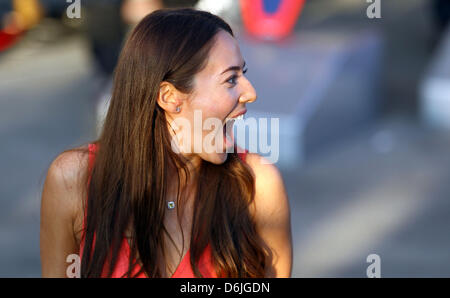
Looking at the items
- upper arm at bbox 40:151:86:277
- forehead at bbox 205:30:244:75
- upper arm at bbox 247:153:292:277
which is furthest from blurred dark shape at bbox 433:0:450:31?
upper arm at bbox 40:151:86:277

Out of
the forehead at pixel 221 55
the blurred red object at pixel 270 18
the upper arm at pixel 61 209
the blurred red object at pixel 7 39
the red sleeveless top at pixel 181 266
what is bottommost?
the red sleeveless top at pixel 181 266

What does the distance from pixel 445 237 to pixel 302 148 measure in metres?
1.29

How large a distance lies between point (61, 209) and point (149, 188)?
244mm

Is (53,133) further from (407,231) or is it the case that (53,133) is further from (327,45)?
(407,231)

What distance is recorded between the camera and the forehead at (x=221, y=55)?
1.73 metres

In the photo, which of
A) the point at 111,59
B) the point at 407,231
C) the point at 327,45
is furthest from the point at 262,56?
the point at 407,231

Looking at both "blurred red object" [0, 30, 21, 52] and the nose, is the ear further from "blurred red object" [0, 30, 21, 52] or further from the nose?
"blurred red object" [0, 30, 21, 52]

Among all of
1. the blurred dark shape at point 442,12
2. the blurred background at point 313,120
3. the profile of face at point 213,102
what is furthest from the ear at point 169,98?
the blurred dark shape at point 442,12

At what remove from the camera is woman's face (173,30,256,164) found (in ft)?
5.71

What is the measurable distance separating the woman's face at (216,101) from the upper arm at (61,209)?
0.32 m

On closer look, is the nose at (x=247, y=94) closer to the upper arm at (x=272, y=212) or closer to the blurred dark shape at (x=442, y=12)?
the upper arm at (x=272, y=212)

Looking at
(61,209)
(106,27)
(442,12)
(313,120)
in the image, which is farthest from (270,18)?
(61,209)

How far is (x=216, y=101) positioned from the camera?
5.74 ft

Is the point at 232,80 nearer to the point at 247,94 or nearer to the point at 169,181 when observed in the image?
the point at 247,94
